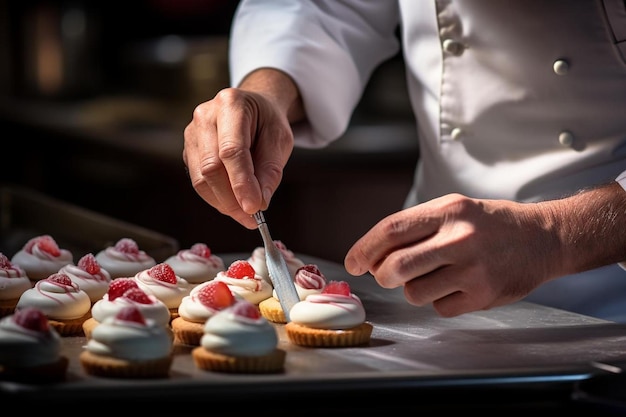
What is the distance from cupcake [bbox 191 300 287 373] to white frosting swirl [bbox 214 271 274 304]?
419mm

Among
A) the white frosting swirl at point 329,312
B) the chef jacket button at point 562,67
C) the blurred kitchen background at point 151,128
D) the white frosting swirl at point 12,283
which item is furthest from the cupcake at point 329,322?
the blurred kitchen background at point 151,128

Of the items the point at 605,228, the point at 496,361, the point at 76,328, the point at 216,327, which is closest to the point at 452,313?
the point at 496,361

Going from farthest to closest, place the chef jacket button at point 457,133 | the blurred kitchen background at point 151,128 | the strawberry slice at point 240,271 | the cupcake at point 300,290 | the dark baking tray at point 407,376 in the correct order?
the blurred kitchen background at point 151,128, the chef jacket button at point 457,133, the strawberry slice at point 240,271, the cupcake at point 300,290, the dark baking tray at point 407,376

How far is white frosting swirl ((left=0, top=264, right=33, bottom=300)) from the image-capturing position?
1946 millimetres

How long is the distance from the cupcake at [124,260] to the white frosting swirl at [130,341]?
0.63m

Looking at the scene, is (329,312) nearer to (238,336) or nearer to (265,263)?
(238,336)

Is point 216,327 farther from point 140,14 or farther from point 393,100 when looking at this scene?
point 140,14

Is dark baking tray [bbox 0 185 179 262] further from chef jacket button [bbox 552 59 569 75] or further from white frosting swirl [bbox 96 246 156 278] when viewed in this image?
chef jacket button [bbox 552 59 569 75]

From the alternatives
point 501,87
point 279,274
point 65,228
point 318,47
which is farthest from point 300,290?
point 65,228

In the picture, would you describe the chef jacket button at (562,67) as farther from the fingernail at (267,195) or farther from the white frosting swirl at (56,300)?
the white frosting swirl at (56,300)

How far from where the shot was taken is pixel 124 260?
2.18 meters

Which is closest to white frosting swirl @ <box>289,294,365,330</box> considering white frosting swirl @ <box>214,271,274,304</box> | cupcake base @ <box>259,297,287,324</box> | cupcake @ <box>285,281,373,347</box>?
cupcake @ <box>285,281,373,347</box>

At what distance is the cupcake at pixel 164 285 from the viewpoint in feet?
6.46

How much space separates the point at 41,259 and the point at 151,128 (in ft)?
10.7
